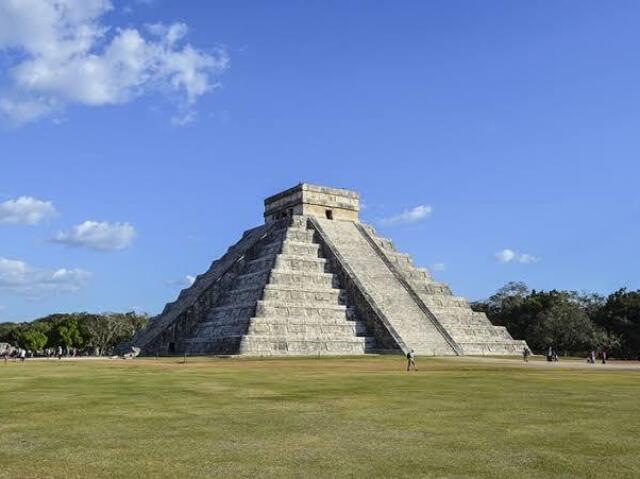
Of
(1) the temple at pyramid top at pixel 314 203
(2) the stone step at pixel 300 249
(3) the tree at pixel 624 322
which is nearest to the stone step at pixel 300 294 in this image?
(2) the stone step at pixel 300 249

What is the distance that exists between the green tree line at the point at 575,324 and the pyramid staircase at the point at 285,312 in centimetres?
2683

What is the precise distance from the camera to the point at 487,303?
3019 inches

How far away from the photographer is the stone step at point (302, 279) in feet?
136

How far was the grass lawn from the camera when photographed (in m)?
7.76

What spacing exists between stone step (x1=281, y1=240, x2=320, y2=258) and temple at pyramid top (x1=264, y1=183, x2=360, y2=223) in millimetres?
4520

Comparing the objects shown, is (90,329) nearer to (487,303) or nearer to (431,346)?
(487,303)

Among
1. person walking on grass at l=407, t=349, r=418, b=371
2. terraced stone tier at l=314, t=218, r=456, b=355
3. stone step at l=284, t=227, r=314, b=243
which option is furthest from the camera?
stone step at l=284, t=227, r=314, b=243

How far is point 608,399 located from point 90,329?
7272cm

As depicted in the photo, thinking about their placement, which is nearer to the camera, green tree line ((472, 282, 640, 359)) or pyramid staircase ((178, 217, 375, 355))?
pyramid staircase ((178, 217, 375, 355))

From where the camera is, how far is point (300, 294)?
4116 centimetres

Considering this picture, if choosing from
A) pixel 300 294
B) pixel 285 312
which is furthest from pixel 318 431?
pixel 300 294

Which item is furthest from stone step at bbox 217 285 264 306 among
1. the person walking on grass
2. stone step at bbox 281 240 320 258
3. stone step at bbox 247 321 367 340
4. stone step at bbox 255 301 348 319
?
the person walking on grass

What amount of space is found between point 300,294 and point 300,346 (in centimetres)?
437

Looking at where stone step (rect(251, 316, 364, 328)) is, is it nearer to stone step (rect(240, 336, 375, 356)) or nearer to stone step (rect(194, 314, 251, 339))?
stone step (rect(194, 314, 251, 339))
